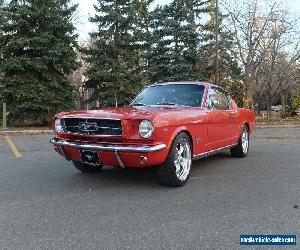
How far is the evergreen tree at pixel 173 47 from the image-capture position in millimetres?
23422

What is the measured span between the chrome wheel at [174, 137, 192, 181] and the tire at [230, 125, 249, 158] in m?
2.75

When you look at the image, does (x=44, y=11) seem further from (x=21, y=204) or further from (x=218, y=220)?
(x=218, y=220)

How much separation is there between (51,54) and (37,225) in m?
14.6

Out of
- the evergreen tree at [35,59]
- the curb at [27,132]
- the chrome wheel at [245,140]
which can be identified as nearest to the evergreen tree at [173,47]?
the evergreen tree at [35,59]

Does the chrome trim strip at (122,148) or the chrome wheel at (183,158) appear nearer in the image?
the chrome trim strip at (122,148)

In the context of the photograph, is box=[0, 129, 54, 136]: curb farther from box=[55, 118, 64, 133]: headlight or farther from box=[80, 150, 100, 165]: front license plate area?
box=[80, 150, 100, 165]: front license plate area

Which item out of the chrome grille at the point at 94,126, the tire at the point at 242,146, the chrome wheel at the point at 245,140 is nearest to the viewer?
the chrome grille at the point at 94,126

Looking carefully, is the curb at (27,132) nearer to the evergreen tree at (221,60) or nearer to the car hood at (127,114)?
the car hood at (127,114)

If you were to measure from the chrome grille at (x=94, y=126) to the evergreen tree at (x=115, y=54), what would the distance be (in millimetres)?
13902

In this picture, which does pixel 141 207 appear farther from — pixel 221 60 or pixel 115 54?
pixel 221 60

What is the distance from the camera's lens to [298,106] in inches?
1180

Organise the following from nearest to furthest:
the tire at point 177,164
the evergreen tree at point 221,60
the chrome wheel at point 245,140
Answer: the tire at point 177,164, the chrome wheel at point 245,140, the evergreen tree at point 221,60

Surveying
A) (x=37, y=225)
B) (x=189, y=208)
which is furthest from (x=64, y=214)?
(x=189, y=208)

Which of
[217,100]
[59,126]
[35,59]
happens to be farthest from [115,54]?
[59,126]
